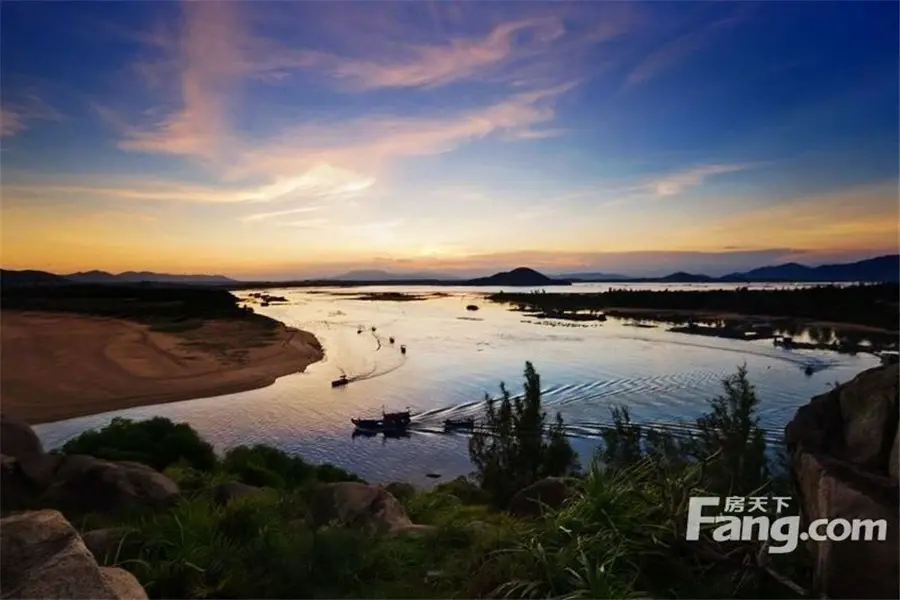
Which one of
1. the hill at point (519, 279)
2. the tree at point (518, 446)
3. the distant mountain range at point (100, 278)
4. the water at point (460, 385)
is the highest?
the distant mountain range at point (100, 278)

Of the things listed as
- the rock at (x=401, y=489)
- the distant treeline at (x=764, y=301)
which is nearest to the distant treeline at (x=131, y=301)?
the rock at (x=401, y=489)

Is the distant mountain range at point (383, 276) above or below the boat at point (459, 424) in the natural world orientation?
above

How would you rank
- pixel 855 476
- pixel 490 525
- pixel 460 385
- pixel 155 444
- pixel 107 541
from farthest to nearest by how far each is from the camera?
pixel 460 385, pixel 155 444, pixel 490 525, pixel 107 541, pixel 855 476

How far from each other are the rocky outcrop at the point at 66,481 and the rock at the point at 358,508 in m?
0.62

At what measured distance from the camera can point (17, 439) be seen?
2707 mm

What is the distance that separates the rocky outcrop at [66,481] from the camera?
2.67 meters

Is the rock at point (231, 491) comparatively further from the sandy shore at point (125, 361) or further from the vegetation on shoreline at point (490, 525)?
the sandy shore at point (125, 361)

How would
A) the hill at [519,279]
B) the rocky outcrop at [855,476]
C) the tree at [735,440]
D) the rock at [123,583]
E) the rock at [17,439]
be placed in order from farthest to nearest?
1. the hill at [519,279]
2. the rock at [17,439]
3. the tree at [735,440]
4. the rocky outcrop at [855,476]
5. the rock at [123,583]

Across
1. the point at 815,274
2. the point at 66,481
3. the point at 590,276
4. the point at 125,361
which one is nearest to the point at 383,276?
the point at 590,276

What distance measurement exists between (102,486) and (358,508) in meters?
1.10

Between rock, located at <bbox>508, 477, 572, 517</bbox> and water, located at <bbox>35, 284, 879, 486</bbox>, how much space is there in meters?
0.20

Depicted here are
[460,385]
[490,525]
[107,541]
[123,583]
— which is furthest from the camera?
[460,385]

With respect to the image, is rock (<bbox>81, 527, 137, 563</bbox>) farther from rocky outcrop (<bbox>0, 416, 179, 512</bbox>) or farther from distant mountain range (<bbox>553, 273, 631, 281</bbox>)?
distant mountain range (<bbox>553, 273, 631, 281</bbox>)

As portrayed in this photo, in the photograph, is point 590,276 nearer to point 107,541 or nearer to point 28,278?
point 107,541
